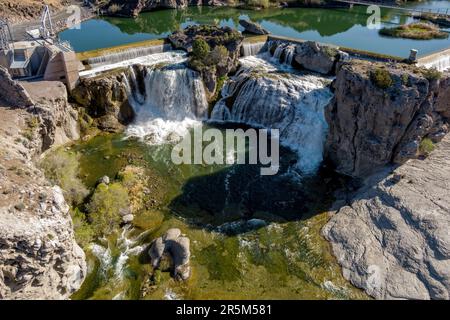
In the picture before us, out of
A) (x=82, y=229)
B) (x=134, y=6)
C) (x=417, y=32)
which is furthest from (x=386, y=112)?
(x=134, y=6)

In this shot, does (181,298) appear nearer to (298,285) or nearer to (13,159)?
(298,285)

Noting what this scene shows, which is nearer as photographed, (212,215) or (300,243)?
(300,243)

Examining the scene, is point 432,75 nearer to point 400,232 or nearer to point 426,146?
point 426,146

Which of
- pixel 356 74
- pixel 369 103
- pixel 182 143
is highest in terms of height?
pixel 356 74

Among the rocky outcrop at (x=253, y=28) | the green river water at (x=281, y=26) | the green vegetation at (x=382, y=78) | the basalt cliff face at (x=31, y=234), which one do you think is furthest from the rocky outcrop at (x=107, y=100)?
the green vegetation at (x=382, y=78)

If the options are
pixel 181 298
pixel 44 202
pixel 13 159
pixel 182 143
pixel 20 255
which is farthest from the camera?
pixel 182 143

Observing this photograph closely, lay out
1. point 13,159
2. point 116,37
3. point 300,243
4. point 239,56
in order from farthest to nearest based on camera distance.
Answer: point 116,37
point 239,56
point 300,243
point 13,159

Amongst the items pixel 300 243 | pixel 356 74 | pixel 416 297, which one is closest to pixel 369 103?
pixel 356 74

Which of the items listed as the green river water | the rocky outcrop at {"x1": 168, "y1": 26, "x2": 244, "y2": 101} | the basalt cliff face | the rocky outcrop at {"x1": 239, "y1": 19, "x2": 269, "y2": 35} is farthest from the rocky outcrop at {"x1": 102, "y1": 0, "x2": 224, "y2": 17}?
the basalt cliff face
